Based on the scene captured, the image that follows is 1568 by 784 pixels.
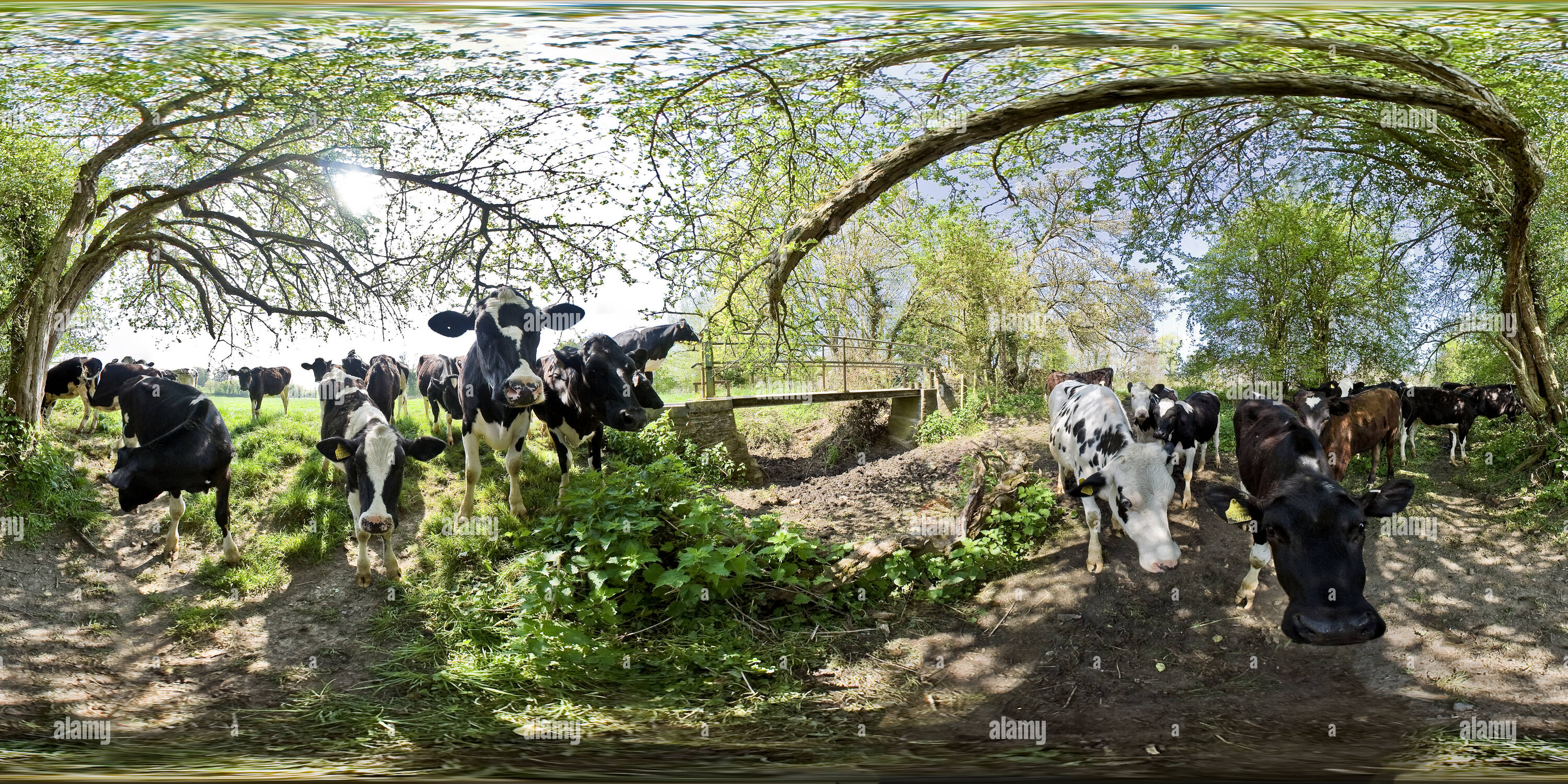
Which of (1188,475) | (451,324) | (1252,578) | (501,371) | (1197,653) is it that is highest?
(451,324)

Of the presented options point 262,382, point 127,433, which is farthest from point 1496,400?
point 127,433

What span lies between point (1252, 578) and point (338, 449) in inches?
109

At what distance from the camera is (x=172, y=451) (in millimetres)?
1749

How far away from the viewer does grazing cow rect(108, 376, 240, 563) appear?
→ 177cm

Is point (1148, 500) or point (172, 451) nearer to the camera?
point (172, 451)

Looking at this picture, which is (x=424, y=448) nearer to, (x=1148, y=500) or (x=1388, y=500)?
(x=1148, y=500)

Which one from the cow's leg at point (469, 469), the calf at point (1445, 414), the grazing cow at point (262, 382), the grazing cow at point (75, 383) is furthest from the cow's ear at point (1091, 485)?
the grazing cow at point (75, 383)

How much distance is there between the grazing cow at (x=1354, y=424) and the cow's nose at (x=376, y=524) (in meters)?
2.87

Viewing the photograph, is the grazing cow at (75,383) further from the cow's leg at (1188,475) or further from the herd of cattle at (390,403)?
the cow's leg at (1188,475)

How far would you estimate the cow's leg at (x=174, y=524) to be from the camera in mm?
1754

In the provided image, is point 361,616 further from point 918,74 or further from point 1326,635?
point 1326,635

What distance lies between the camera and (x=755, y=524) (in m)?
1.95

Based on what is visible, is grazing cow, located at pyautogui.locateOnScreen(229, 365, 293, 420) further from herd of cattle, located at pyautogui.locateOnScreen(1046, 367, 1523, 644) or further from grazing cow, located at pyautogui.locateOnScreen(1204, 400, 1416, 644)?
grazing cow, located at pyautogui.locateOnScreen(1204, 400, 1416, 644)

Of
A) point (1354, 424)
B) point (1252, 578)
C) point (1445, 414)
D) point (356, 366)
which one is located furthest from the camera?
point (1445, 414)
